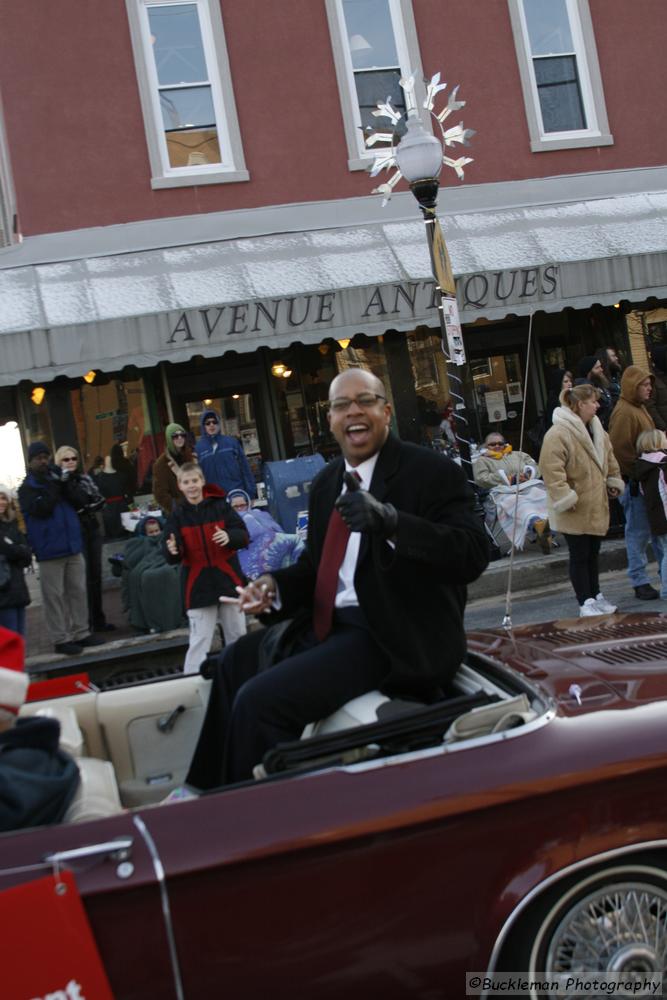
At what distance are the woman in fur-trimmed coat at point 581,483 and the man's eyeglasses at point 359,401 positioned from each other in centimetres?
441

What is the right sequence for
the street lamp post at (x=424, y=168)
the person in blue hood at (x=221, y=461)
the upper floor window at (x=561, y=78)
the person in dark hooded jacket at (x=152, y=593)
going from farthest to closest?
the upper floor window at (x=561, y=78)
the person in blue hood at (x=221, y=461)
the person in dark hooded jacket at (x=152, y=593)
the street lamp post at (x=424, y=168)

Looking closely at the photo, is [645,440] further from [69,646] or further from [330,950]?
[330,950]

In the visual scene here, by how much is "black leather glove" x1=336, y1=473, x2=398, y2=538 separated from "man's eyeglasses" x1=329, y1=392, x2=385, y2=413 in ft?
1.65

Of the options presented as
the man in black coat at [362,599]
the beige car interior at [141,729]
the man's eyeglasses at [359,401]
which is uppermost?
the man's eyeglasses at [359,401]

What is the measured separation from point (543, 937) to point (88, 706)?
1.84 meters

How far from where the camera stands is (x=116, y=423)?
1322 centimetres

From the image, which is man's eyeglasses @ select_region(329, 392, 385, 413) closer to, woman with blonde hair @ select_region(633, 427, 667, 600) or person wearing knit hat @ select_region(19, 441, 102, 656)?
woman with blonde hair @ select_region(633, 427, 667, 600)

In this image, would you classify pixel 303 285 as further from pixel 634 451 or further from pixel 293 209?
pixel 634 451

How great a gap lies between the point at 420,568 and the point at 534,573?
7.31 meters

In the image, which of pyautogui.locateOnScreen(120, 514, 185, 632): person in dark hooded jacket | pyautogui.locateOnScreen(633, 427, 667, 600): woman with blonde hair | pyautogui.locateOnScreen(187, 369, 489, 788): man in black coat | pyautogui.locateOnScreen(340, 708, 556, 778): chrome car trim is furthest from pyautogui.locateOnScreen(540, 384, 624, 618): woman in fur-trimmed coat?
pyautogui.locateOnScreen(340, 708, 556, 778): chrome car trim

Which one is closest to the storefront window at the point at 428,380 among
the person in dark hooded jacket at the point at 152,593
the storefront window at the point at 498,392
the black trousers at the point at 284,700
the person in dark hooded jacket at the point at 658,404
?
the storefront window at the point at 498,392

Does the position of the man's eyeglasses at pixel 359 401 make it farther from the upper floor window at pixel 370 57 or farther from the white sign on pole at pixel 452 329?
the upper floor window at pixel 370 57

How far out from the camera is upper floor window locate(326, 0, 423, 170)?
13578 millimetres

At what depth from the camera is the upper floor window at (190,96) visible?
13102 millimetres
